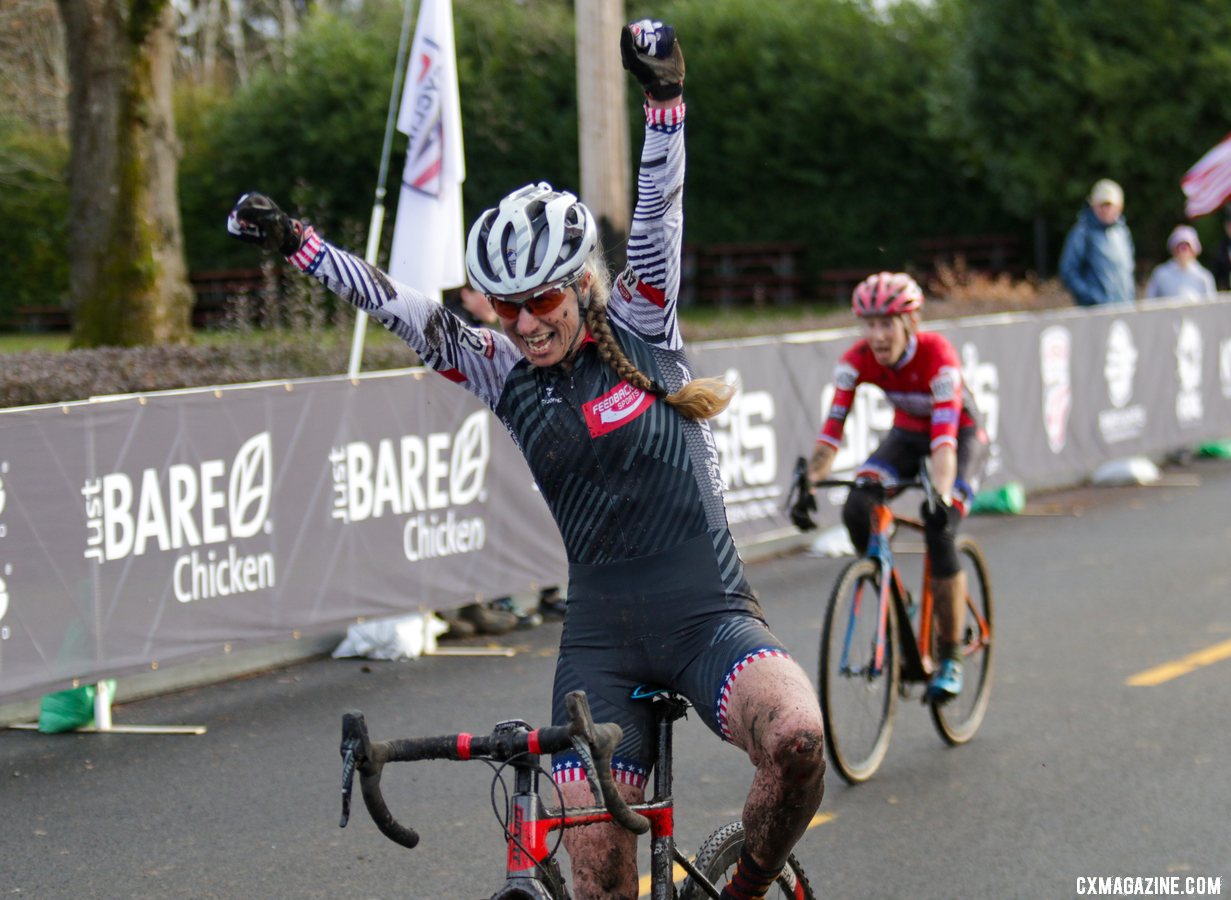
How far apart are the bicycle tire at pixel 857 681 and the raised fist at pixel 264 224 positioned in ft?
11.1

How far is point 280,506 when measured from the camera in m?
Result: 8.52

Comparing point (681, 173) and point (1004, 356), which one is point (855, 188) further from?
point (681, 173)

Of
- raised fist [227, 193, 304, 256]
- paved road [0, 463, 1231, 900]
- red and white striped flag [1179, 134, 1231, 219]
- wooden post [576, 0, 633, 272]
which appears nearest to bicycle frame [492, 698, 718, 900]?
raised fist [227, 193, 304, 256]

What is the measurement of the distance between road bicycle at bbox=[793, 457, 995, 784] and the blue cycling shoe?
27 millimetres

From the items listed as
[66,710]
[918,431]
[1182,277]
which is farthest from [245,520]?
[1182,277]

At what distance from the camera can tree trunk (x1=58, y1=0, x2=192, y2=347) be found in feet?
44.7

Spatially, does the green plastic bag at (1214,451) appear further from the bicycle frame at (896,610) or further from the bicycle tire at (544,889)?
the bicycle tire at (544,889)

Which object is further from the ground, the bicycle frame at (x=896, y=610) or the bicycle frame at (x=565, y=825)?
the bicycle frame at (x=565, y=825)

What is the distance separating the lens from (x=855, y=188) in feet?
121

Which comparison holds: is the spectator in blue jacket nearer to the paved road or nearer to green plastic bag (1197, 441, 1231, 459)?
green plastic bag (1197, 441, 1231, 459)

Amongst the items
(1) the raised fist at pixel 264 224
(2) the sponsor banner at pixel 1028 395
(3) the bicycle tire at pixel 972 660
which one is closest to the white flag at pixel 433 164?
(2) the sponsor banner at pixel 1028 395

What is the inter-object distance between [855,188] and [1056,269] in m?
4.72

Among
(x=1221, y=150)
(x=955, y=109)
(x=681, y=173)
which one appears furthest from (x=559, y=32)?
(x=681, y=173)

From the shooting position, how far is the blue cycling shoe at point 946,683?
23.3 feet
